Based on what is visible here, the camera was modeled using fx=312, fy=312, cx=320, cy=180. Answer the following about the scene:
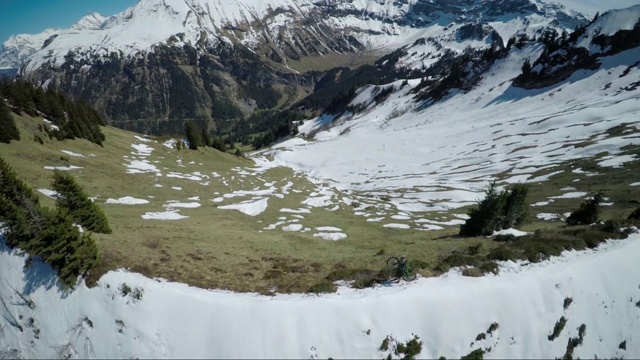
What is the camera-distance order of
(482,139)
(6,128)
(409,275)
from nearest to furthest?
(409,275) → (6,128) → (482,139)

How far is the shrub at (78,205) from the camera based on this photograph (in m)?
22.6

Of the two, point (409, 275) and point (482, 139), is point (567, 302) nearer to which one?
point (409, 275)

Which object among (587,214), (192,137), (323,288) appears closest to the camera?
(323,288)

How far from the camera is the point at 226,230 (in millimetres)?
32125

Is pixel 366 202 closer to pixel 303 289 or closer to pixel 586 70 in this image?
pixel 303 289

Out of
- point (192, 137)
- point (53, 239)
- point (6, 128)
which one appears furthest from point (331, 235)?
point (192, 137)

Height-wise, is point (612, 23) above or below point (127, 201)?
above

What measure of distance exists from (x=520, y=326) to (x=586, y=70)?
16042 centimetres

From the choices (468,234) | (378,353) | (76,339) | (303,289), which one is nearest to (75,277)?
(76,339)

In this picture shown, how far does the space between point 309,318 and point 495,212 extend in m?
21.8

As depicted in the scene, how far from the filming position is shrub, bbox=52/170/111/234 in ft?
74.2

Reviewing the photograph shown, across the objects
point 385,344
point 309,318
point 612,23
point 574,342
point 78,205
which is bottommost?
point 574,342

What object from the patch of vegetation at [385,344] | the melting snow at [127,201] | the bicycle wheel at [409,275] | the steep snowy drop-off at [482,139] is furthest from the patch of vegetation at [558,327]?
the melting snow at [127,201]

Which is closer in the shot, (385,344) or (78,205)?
(385,344)
